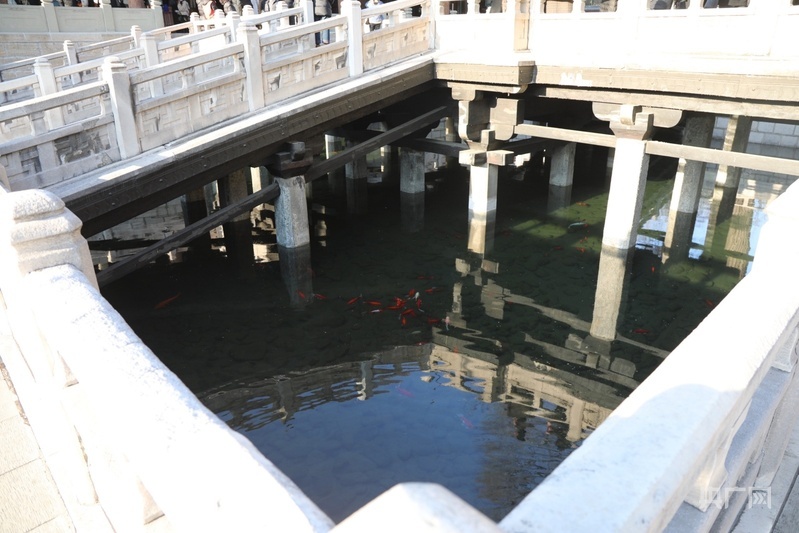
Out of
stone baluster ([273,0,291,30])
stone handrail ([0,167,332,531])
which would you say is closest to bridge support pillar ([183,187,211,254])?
stone baluster ([273,0,291,30])

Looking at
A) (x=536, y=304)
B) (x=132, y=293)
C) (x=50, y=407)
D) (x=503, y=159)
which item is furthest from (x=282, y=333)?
(x=503, y=159)

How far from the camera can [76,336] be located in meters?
1.84

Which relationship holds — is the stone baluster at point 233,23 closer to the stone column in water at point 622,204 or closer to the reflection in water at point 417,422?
the stone column in water at point 622,204

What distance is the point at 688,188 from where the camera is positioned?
10.2 m

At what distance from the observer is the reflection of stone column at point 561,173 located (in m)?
12.0

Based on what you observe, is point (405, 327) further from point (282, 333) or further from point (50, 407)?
point (50, 407)

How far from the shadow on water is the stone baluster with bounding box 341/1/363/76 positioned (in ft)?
9.37

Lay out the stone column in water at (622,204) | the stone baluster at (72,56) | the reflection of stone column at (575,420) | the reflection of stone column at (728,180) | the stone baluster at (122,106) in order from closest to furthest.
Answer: the reflection of stone column at (575,420) → the stone baluster at (122,106) → the stone column in water at (622,204) → the stone baluster at (72,56) → the reflection of stone column at (728,180)

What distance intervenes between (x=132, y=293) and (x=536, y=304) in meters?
5.53

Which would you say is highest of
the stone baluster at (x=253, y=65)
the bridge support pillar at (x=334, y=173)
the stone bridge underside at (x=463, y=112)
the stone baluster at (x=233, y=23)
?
the stone baluster at (x=233, y=23)

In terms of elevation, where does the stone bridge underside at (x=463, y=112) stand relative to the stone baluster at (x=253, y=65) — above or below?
below

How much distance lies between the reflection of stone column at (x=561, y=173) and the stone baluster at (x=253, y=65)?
22.0ft

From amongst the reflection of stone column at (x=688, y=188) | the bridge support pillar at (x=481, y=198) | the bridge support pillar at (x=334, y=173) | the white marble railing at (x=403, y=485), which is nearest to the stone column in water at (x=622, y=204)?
the reflection of stone column at (x=688, y=188)

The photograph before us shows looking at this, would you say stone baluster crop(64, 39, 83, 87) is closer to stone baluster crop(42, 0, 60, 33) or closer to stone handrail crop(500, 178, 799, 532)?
stone baluster crop(42, 0, 60, 33)
